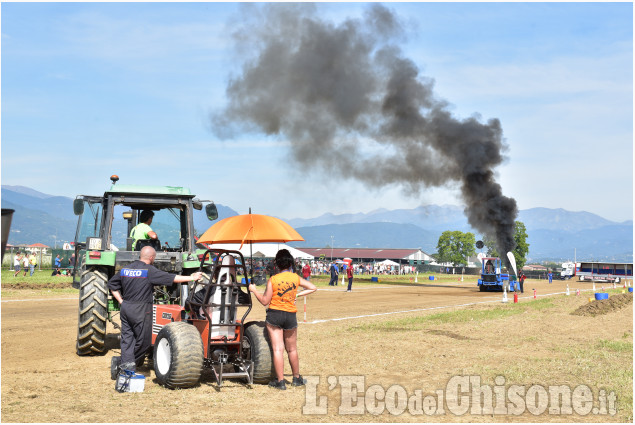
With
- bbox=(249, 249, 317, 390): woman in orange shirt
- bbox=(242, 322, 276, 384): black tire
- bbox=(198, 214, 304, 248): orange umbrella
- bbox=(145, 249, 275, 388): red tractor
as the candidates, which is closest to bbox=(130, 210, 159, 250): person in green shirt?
bbox=(198, 214, 304, 248): orange umbrella

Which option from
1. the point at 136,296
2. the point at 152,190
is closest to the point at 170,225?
the point at 152,190

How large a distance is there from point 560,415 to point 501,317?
1212 cm

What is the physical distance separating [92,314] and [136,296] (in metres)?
2.18

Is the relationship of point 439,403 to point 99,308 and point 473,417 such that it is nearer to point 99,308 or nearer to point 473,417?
point 473,417

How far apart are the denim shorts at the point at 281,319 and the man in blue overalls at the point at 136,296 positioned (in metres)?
1.35

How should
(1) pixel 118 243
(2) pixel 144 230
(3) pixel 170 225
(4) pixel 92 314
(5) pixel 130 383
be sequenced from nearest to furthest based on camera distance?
(5) pixel 130 383 → (4) pixel 92 314 → (2) pixel 144 230 → (1) pixel 118 243 → (3) pixel 170 225

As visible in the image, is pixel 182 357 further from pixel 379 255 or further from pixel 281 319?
pixel 379 255

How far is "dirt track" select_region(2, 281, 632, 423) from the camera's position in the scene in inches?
283

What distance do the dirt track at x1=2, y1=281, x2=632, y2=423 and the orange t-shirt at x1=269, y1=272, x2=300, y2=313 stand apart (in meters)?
1.11

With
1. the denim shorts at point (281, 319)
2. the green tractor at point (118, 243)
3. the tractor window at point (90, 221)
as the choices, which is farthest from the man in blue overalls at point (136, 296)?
the tractor window at point (90, 221)

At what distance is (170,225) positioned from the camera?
490 inches

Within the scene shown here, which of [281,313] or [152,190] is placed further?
[152,190]

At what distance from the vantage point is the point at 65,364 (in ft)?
33.9

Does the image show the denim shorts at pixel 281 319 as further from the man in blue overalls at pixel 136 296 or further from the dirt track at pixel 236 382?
the man in blue overalls at pixel 136 296
